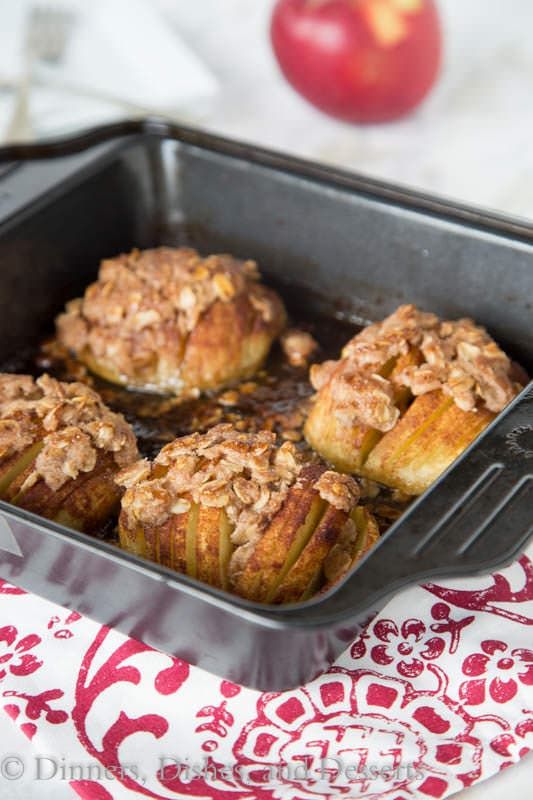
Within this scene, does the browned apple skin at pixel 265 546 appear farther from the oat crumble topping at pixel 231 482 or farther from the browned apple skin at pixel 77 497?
the browned apple skin at pixel 77 497

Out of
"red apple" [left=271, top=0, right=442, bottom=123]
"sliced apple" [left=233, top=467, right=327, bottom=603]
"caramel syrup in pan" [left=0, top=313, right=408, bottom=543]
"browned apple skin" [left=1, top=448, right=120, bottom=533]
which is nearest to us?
"sliced apple" [left=233, top=467, right=327, bottom=603]

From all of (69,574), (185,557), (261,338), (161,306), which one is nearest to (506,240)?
(261,338)

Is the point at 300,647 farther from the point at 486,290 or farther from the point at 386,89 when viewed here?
the point at 386,89

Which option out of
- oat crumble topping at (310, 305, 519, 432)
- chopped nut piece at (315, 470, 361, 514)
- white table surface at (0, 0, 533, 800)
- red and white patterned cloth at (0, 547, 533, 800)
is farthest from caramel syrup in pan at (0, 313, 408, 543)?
white table surface at (0, 0, 533, 800)

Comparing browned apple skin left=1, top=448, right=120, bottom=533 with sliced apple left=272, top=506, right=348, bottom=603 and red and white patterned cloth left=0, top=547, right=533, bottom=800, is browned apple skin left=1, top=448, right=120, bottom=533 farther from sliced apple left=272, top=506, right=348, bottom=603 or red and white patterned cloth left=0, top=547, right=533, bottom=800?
sliced apple left=272, top=506, right=348, bottom=603

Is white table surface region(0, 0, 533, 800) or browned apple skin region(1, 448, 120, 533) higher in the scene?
white table surface region(0, 0, 533, 800)

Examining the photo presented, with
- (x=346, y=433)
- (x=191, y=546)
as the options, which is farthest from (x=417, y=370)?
(x=191, y=546)
